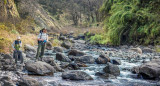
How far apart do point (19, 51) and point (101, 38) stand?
41.5 feet

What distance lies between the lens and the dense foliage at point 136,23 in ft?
49.1

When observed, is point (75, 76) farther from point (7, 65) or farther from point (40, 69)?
point (7, 65)

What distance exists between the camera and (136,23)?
16.5m

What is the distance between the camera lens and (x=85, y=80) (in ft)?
20.5

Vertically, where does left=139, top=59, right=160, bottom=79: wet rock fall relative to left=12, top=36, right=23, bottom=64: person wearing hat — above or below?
below

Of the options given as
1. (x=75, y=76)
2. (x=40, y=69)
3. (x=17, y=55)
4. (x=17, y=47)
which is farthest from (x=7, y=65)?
(x=75, y=76)

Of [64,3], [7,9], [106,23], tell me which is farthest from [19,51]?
[64,3]

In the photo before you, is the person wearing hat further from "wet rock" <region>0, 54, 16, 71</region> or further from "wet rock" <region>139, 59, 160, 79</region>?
"wet rock" <region>139, 59, 160, 79</region>

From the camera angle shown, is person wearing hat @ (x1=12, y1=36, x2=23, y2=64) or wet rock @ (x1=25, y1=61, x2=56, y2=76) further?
person wearing hat @ (x1=12, y1=36, x2=23, y2=64)

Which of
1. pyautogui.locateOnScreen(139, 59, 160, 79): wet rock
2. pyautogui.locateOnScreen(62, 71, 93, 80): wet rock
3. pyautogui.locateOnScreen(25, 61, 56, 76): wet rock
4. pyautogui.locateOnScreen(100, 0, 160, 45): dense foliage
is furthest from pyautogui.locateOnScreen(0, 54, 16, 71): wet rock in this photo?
pyautogui.locateOnScreen(100, 0, 160, 45): dense foliage

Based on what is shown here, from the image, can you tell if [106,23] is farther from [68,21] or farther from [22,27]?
[68,21]

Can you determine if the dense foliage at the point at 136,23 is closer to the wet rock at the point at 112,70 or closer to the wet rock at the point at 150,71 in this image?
the wet rock at the point at 150,71

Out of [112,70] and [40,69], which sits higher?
[40,69]

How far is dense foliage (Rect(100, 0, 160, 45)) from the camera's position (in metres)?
15.0
